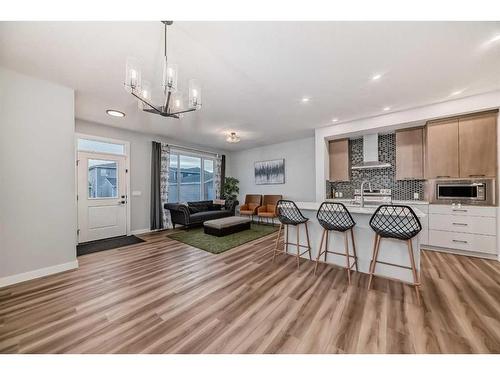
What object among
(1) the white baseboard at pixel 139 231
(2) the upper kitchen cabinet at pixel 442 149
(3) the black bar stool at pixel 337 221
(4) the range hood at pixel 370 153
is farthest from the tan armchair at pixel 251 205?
(2) the upper kitchen cabinet at pixel 442 149

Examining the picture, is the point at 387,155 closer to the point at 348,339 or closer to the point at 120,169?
the point at 348,339

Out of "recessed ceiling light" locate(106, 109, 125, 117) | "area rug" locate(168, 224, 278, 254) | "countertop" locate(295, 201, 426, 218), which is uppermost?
"recessed ceiling light" locate(106, 109, 125, 117)

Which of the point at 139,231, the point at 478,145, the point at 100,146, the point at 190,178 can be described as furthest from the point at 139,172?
the point at 478,145

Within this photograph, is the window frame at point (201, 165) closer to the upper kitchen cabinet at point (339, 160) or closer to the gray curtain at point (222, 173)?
the gray curtain at point (222, 173)

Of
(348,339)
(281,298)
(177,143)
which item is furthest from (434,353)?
(177,143)

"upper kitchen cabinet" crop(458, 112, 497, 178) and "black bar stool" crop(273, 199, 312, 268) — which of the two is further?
"upper kitchen cabinet" crop(458, 112, 497, 178)

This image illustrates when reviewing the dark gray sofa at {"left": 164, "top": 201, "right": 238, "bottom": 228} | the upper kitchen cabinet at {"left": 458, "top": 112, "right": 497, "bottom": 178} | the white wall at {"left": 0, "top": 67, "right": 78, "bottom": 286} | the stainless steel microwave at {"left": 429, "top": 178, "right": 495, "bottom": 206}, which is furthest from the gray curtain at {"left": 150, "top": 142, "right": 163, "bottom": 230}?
the upper kitchen cabinet at {"left": 458, "top": 112, "right": 497, "bottom": 178}

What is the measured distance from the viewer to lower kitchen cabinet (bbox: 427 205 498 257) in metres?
3.09

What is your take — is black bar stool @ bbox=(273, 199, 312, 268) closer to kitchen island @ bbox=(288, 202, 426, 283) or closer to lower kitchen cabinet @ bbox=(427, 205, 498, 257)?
kitchen island @ bbox=(288, 202, 426, 283)

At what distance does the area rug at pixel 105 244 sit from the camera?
143 inches

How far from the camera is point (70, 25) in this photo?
5.64 ft

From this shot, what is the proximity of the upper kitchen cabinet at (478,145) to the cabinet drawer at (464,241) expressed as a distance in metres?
1.05

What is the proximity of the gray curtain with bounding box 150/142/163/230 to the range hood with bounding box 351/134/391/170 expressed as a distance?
17.5 ft
